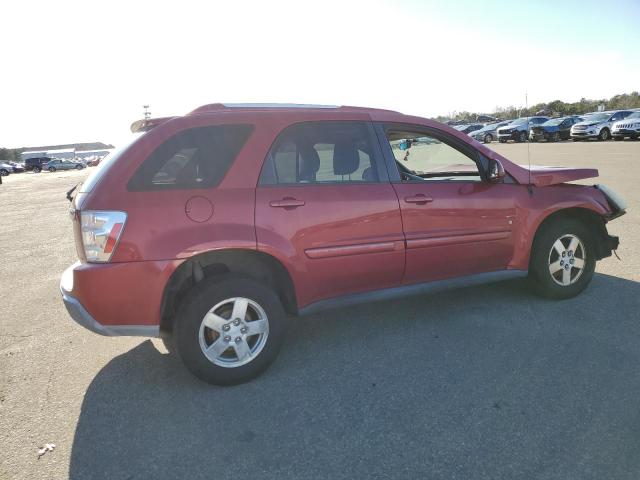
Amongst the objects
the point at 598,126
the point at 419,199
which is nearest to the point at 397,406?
the point at 419,199

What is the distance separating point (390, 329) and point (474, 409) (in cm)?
123

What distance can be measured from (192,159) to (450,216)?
2052mm

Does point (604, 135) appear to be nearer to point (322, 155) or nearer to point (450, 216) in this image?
point (450, 216)

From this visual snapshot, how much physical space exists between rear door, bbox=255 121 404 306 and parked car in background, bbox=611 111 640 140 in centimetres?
2850

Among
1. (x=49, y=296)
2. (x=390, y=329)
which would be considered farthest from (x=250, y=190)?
(x=49, y=296)

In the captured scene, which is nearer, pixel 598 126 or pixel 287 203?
pixel 287 203

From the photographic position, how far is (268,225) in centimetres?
312

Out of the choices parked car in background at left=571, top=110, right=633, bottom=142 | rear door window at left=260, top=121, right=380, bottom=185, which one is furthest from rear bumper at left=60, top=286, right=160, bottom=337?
parked car in background at left=571, top=110, right=633, bottom=142

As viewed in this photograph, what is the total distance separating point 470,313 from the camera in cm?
414

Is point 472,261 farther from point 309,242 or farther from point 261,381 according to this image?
point 261,381

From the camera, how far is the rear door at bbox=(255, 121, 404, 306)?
3186mm

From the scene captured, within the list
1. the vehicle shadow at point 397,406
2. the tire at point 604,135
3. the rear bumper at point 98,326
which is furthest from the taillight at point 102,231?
the tire at point 604,135

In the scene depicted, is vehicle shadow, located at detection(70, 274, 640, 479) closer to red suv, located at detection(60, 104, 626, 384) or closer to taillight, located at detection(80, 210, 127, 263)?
red suv, located at detection(60, 104, 626, 384)

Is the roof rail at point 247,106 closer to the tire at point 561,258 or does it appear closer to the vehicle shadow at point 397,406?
the vehicle shadow at point 397,406
